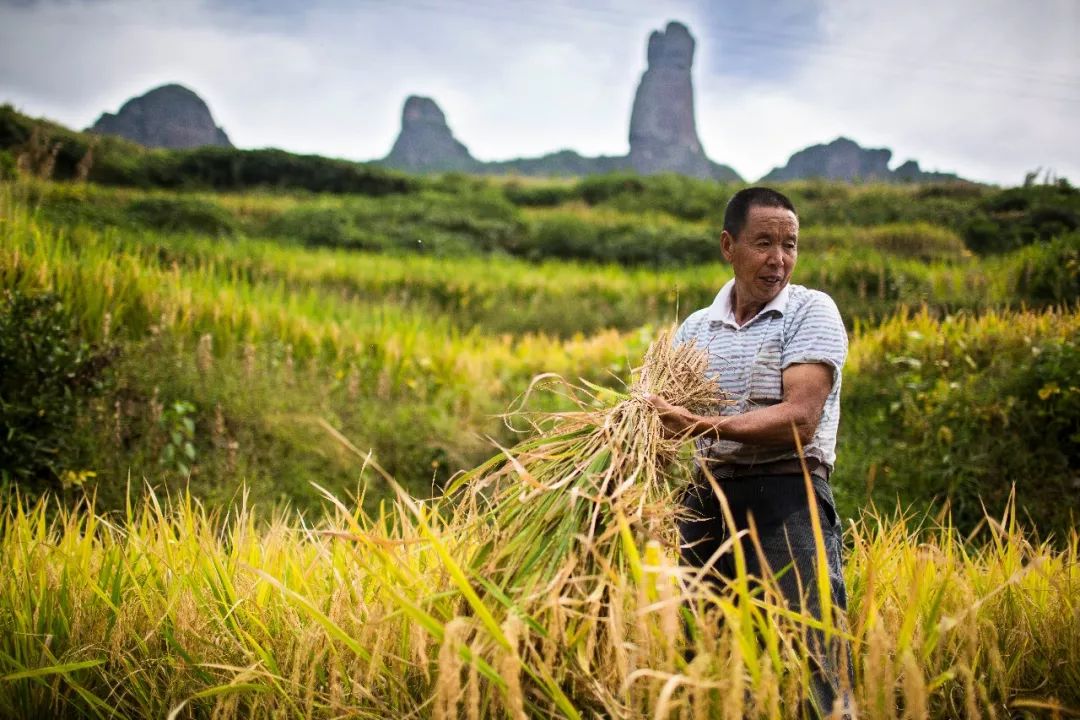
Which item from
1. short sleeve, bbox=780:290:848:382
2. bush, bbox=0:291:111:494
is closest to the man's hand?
short sleeve, bbox=780:290:848:382

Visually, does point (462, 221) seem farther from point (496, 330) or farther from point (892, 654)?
point (892, 654)

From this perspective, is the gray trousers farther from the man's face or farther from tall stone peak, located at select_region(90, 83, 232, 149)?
tall stone peak, located at select_region(90, 83, 232, 149)

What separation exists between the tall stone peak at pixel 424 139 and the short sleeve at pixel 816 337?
259 ft

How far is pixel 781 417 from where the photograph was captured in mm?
1793

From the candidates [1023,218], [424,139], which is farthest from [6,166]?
[424,139]

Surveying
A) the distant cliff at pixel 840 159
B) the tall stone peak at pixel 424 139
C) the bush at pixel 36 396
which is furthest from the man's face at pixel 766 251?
the tall stone peak at pixel 424 139

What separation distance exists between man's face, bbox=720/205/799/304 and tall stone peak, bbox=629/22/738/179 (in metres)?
83.7

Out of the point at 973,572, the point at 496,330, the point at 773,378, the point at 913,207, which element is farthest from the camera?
the point at 913,207

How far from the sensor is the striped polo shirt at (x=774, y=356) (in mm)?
1893

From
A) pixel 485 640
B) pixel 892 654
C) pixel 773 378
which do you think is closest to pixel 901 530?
pixel 892 654

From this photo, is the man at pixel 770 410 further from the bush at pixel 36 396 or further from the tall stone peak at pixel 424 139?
the tall stone peak at pixel 424 139

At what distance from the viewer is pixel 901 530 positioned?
278 centimetres

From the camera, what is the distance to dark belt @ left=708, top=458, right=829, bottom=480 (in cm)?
192

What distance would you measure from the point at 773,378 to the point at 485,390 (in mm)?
4774
